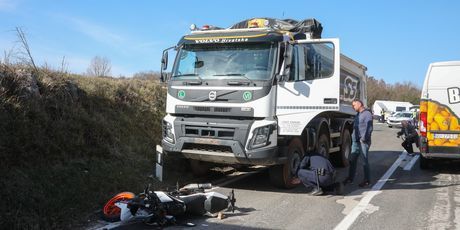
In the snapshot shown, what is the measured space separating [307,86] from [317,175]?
1.61m

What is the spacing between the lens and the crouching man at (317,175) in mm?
7693

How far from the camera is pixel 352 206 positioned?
6.98 metres

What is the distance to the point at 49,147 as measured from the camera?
716 cm

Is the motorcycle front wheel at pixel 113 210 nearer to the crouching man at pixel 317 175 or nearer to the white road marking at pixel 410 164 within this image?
the crouching man at pixel 317 175

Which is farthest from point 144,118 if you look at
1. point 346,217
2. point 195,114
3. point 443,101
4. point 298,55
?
point 443,101

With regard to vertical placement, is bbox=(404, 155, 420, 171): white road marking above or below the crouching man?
below

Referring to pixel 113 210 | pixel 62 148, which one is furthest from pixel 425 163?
pixel 62 148

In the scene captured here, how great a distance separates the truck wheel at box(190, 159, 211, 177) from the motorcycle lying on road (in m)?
2.63

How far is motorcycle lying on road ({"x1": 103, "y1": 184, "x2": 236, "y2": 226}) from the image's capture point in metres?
5.69

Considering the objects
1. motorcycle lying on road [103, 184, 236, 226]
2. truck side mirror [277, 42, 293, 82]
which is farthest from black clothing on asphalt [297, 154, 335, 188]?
motorcycle lying on road [103, 184, 236, 226]

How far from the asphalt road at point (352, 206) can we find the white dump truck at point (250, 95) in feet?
2.25

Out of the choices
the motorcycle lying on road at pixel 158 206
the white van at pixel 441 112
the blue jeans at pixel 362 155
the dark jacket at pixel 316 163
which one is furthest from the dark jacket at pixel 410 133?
the motorcycle lying on road at pixel 158 206

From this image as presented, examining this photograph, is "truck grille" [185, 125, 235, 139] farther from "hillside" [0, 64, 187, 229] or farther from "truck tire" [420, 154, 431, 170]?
"truck tire" [420, 154, 431, 170]

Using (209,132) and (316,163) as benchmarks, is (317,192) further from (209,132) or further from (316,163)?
(209,132)
